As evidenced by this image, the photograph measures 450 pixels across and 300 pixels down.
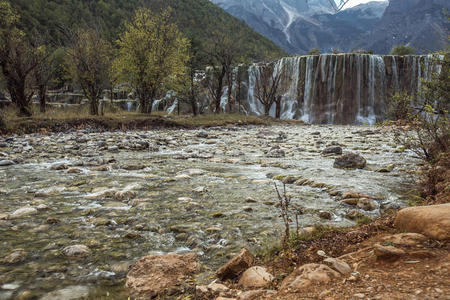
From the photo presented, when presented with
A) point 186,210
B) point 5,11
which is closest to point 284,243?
point 186,210

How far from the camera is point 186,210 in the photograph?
3613 millimetres

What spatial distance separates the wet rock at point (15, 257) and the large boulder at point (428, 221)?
10.2 ft

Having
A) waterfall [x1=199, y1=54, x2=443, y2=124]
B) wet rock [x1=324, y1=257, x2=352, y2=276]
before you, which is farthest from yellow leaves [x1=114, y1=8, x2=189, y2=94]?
wet rock [x1=324, y1=257, x2=352, y2=276]

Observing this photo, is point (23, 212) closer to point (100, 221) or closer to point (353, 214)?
point (100, 221)

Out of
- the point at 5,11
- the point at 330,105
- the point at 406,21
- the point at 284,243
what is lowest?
the point at 284,243

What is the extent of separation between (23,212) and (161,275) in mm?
2318

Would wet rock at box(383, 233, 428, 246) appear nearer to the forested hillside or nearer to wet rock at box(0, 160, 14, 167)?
wet rock at box(0, 160, 14, 167)

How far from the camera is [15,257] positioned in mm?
2344

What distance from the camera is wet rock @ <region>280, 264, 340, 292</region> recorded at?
5.35 ft

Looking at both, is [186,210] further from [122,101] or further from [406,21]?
[406,21]

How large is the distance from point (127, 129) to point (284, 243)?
51.9 feet

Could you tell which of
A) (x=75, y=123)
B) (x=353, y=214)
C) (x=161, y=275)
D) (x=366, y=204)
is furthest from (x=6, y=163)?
(x=75, y=123)

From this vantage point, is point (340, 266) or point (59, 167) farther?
point (59, 167)

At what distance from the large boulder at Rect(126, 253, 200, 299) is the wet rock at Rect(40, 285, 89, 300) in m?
0.29
